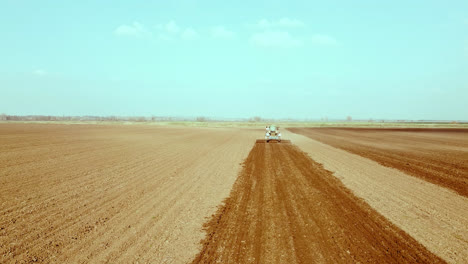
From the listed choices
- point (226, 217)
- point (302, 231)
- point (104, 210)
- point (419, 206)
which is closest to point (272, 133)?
point (419, 206)

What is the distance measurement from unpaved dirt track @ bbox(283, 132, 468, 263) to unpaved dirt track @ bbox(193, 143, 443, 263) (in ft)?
1.34

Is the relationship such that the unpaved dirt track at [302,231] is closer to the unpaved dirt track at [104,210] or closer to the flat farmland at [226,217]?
the flat farmland at [226,217]

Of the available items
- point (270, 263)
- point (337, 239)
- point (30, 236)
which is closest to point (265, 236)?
point (270, 263)

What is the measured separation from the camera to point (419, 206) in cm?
833

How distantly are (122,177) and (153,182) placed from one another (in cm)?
171

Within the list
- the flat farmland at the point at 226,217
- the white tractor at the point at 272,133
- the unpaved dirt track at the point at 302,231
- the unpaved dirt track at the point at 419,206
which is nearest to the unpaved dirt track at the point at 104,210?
the flat farmland at the point at 226,217

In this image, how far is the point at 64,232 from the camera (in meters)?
6.18

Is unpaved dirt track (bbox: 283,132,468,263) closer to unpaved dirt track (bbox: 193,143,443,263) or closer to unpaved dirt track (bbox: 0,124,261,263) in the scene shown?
unpaved dirt track (bbox: 193,143,443,263)

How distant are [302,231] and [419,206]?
4.44 metres

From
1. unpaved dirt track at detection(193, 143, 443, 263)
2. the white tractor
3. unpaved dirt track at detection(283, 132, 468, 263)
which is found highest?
the white tractor

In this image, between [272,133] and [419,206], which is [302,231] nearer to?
[419,206]

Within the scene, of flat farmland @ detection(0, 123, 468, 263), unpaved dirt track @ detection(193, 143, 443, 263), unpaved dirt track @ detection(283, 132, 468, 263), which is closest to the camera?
unpaved dirt track @ detection(193, 143, 443, 263)

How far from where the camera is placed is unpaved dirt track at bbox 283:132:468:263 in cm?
590

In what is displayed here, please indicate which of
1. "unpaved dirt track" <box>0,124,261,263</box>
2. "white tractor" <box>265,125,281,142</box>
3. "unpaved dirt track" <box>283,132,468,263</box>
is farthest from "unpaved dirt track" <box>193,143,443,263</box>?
"white tractor" <box>265,125,281,142</box>
